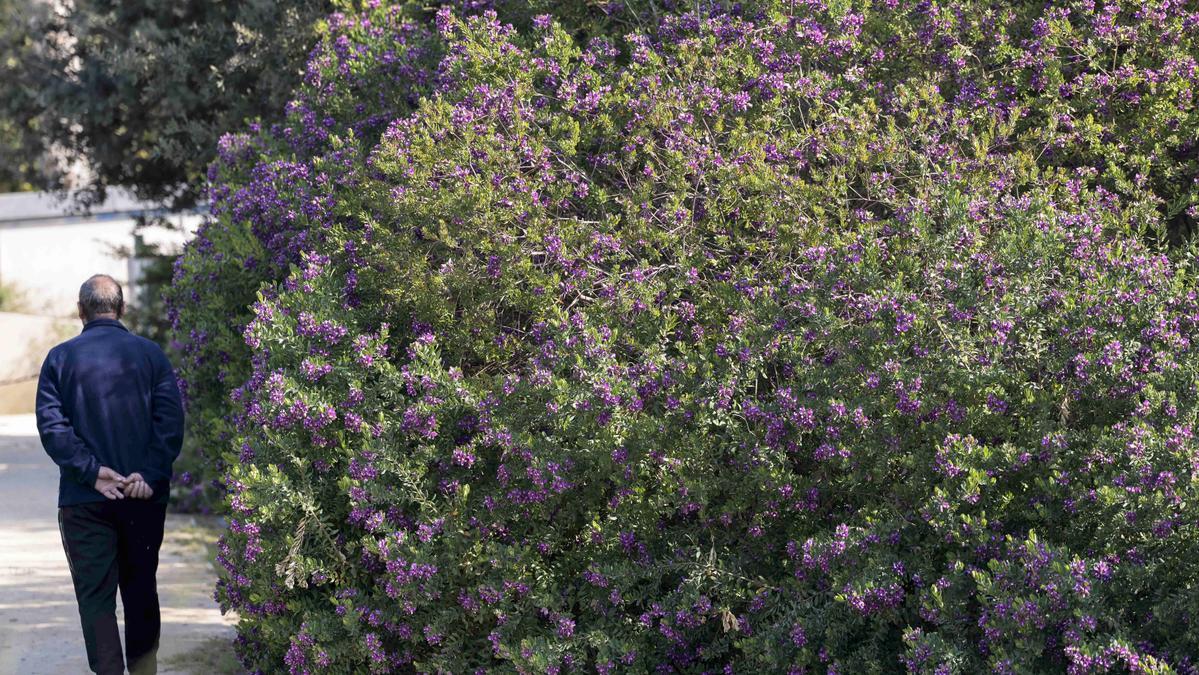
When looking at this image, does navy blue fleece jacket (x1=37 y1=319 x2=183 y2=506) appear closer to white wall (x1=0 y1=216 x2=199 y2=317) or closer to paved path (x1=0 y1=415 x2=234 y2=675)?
paved path (x1=0 y1=415 x2=234 y2=675)

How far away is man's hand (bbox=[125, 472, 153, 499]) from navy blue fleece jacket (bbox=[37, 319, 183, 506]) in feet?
0.17

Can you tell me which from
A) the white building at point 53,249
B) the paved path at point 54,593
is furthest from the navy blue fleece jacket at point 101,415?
the white building at point 53,249

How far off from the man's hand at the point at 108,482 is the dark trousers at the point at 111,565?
86 mm

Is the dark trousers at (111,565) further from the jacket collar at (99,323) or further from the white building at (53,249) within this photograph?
the white building at (53,249)

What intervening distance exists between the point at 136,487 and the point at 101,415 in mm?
307

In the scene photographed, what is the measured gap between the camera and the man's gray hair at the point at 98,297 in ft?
17.2

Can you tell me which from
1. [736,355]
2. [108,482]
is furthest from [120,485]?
[736,355]

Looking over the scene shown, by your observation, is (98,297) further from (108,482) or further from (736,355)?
(736,355)

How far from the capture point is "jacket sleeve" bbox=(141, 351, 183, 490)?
204 inches

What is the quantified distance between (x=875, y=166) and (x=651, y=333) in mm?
1180

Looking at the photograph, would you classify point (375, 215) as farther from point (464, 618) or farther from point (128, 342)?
point (464, 618)

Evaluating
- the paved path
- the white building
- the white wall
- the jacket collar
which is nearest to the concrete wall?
the white building

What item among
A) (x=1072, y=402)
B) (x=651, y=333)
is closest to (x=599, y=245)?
(x=651, y=333)

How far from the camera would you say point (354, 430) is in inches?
181
